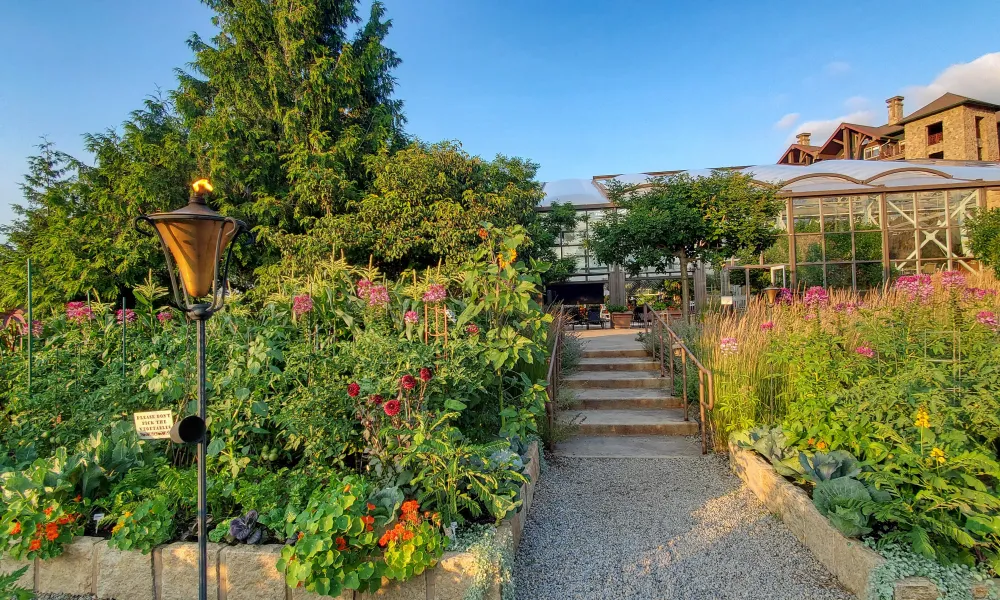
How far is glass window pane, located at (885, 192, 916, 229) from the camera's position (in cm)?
1165

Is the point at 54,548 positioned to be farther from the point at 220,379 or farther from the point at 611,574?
the point at 611,574

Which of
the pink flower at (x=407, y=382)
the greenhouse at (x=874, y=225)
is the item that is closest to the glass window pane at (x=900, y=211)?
the greenhouse at (x=874, y=225)

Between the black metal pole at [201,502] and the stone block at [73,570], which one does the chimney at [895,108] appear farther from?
the stone block at [73,570]

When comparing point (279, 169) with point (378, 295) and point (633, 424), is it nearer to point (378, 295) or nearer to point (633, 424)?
point (378, 295)

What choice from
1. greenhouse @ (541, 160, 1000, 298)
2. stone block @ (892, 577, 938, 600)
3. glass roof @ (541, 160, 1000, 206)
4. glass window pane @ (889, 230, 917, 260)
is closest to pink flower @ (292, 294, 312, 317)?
stone block @ (892, 577, 938, 600)

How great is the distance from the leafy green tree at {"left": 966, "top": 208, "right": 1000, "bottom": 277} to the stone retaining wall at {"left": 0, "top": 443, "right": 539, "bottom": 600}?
12312mm

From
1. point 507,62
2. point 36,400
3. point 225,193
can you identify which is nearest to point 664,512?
point 36,400

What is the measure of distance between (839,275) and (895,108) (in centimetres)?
1978

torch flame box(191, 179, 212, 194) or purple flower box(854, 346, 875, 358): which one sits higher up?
torch flame box(191, 179, 212, 194)

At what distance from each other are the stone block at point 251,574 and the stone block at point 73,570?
65 centimetres

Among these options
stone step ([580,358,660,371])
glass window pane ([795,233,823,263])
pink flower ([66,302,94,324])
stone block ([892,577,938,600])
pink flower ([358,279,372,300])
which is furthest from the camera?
glass window pane ([795,233,823,263])

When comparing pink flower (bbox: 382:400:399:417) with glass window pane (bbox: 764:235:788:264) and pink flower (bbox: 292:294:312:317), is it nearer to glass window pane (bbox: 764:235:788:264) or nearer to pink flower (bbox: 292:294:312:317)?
pink flower (bbox: 292:294:312:317)

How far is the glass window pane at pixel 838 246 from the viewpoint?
38.5 feet

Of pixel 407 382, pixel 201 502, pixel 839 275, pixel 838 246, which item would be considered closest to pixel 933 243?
pixel 838 246
